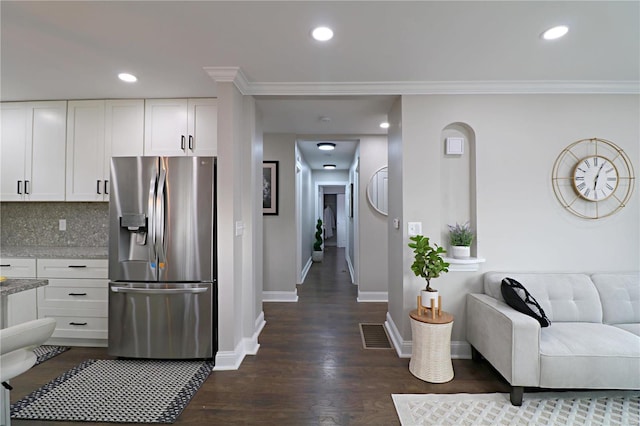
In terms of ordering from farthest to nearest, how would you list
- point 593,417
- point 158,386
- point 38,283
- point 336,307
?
point 336,307, point 158,386, point 593,417, point 38,283

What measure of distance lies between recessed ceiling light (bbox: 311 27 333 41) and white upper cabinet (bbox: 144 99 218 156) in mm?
1531

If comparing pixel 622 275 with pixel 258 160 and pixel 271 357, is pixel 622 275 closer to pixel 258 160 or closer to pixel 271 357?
pixel 271 357

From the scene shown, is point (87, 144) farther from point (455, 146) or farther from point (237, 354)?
point (455, 146)

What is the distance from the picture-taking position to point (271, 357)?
2771mm

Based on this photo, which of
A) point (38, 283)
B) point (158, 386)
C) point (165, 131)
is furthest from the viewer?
point (165, 131)

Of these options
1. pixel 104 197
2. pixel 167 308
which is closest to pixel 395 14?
pixel 167 308

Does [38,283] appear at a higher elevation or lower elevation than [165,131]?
lower

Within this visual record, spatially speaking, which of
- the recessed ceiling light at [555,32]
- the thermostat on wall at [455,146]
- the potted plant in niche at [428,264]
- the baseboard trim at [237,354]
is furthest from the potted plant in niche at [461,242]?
the baseboard trim at [237,354]

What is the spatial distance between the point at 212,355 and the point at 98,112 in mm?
2802

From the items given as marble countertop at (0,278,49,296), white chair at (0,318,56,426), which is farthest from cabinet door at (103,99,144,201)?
white chair at (0,318,56,426)

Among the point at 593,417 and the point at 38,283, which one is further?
the point at 593,417

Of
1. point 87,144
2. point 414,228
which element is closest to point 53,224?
point 87,144

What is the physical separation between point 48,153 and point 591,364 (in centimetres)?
519

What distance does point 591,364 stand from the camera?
6.45 feet
